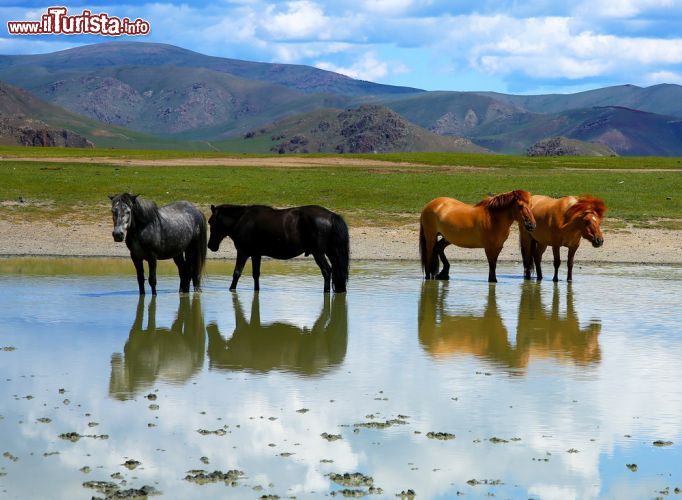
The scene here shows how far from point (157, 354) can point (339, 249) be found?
5.69m

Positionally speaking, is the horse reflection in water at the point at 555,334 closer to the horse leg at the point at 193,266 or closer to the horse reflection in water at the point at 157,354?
the horse reflection in water at the point at 157,354

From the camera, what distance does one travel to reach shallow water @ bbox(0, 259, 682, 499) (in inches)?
276

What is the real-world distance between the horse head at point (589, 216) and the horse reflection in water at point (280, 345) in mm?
6040

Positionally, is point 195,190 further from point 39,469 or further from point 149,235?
point 39,469

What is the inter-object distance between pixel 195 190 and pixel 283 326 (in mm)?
22312

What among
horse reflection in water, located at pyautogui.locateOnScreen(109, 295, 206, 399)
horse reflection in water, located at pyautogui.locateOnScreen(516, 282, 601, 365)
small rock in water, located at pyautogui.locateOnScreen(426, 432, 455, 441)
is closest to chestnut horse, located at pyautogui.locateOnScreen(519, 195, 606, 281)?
horse reflection in water, located at pyautogui.locateOnScreen(516, 282, 601, 365)

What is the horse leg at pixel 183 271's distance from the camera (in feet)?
54.4

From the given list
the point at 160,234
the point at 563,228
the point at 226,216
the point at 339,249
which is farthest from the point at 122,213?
the point at 563,228

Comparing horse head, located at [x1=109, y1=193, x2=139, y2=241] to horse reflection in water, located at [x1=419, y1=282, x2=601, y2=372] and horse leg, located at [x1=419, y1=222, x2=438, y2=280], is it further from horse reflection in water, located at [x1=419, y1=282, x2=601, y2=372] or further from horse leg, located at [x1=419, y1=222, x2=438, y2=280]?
horse leg, located at [x1=419, y1=222, x2=438, y2=280]

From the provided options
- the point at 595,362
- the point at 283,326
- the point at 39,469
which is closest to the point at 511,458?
the point at 39,469

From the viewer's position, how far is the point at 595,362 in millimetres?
11047

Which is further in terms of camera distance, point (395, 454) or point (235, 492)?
point (395, 454)

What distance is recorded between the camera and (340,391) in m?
9.52

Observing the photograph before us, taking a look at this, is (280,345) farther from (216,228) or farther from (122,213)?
(216,228)
